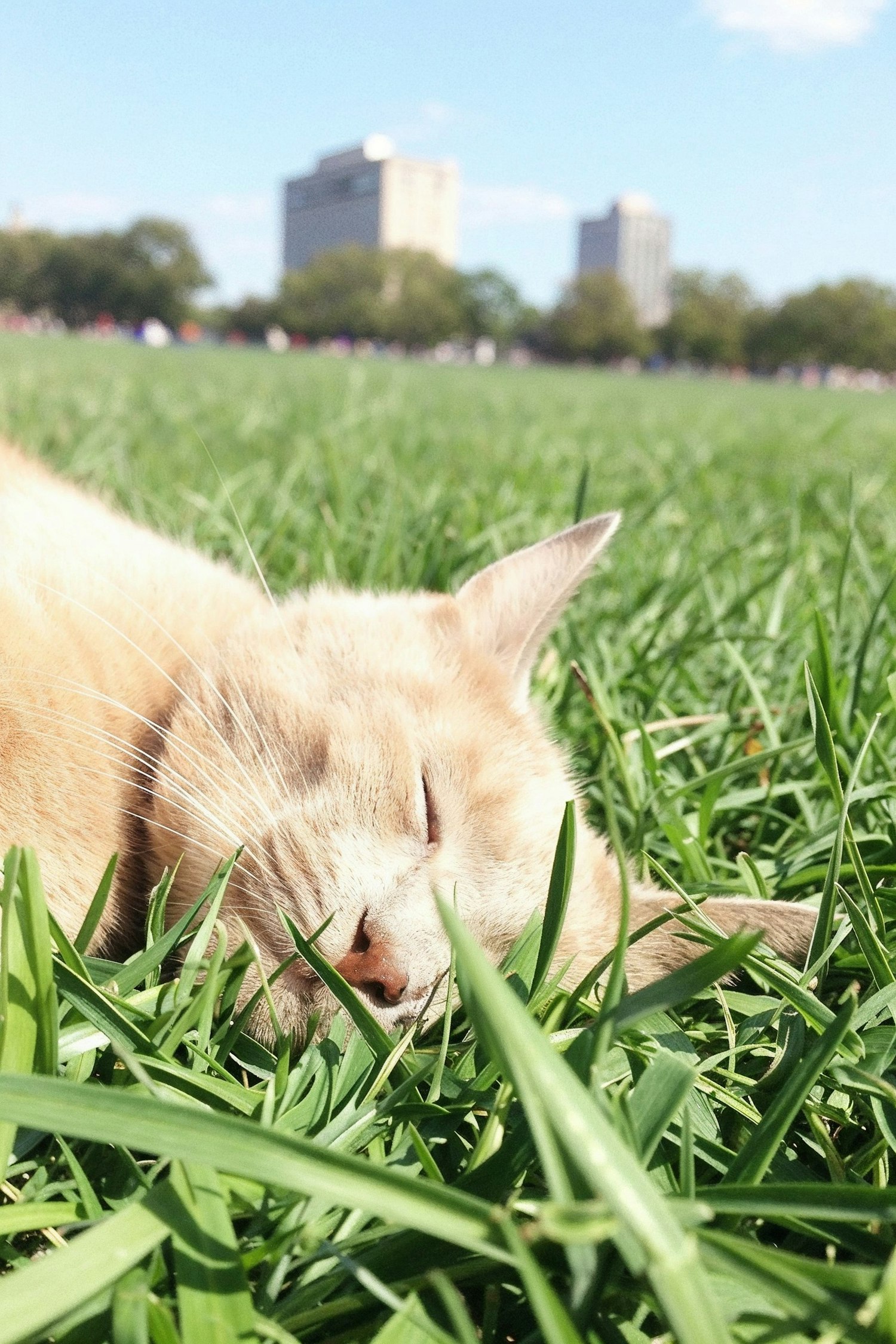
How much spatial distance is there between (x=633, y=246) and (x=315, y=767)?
147696mm

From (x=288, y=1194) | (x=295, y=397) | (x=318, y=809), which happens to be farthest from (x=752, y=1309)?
(x=295, y=397)

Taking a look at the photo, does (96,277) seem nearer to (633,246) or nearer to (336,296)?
(336,296)

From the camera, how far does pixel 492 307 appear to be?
86.2m

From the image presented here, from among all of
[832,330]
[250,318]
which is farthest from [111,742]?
[250,318]

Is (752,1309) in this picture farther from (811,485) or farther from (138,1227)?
(811,485)

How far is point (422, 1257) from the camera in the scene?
68 cm

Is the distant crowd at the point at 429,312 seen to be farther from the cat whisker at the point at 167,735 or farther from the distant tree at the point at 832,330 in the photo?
the cat whisker at the point at 167,735

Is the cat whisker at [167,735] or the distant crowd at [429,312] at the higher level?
the distant crowd at [429,312]

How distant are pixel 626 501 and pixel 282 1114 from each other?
104 inches

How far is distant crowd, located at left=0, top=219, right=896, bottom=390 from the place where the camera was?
70125 millimetres

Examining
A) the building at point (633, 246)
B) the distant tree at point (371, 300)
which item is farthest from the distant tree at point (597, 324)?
the building at point (633, 246)

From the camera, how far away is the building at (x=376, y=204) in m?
101

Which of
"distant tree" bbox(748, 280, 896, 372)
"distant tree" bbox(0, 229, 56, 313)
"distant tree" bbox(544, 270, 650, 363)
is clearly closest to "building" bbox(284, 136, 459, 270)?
"distant tree" bbox(544, 270, 650, 363)

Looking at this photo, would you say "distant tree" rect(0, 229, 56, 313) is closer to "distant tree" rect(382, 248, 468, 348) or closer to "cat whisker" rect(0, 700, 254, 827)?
"distant tree" rect(382, 248, 468, 348)
